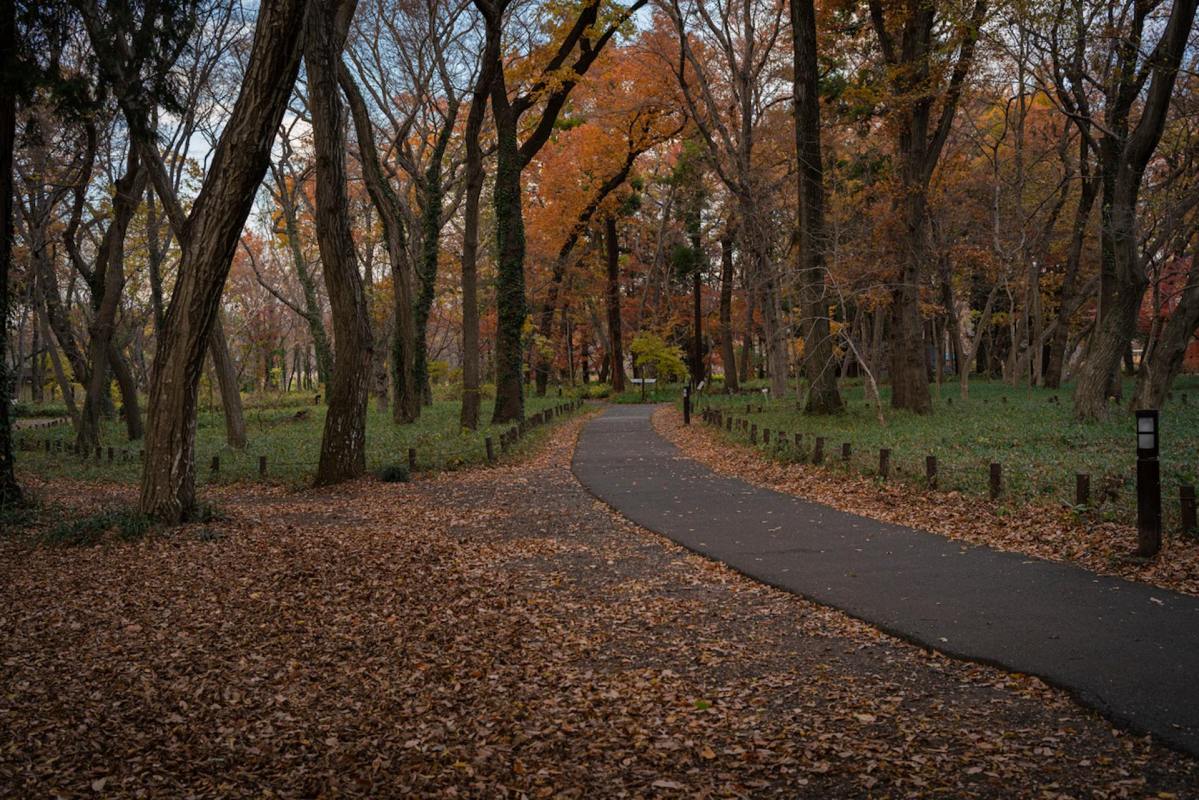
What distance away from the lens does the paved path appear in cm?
416

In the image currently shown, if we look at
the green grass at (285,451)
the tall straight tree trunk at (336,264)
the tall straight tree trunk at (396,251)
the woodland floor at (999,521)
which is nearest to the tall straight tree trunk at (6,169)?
the tall straight tree trunk at (336,264)

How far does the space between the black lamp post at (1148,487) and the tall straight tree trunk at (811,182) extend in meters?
11.2

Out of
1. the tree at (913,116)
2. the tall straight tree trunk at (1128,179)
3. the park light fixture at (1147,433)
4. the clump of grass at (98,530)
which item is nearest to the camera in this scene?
the park light fixture at (1147,433)

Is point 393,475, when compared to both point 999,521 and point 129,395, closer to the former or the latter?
point 999,521

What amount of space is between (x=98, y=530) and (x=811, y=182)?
49.5 ft

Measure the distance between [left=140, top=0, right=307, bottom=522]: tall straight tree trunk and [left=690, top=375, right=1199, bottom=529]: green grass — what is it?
27.0 ft

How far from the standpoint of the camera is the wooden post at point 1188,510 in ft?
21.1

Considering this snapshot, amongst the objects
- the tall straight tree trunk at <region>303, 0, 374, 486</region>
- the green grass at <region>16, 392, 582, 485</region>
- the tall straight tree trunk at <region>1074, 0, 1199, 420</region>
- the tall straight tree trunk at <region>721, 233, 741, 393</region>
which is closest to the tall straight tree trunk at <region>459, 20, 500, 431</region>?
the green grass at <region>16, 392, 582, 485</region>

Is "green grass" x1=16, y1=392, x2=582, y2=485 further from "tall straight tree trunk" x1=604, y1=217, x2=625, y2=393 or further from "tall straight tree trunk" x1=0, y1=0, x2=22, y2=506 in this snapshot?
"tall straight tree trunk" x1=604, y1=217, x2=625, y2=393

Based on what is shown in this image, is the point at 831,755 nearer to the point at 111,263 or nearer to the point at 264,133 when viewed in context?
the point at 264,133

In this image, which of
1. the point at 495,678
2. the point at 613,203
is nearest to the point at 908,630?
the point at 495,678

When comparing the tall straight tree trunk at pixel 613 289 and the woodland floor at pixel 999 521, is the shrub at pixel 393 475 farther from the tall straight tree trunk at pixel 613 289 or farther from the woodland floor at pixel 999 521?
the tall straight tree trunk at pixel 613 289

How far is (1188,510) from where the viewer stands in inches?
253

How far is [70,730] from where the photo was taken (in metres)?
4.02
